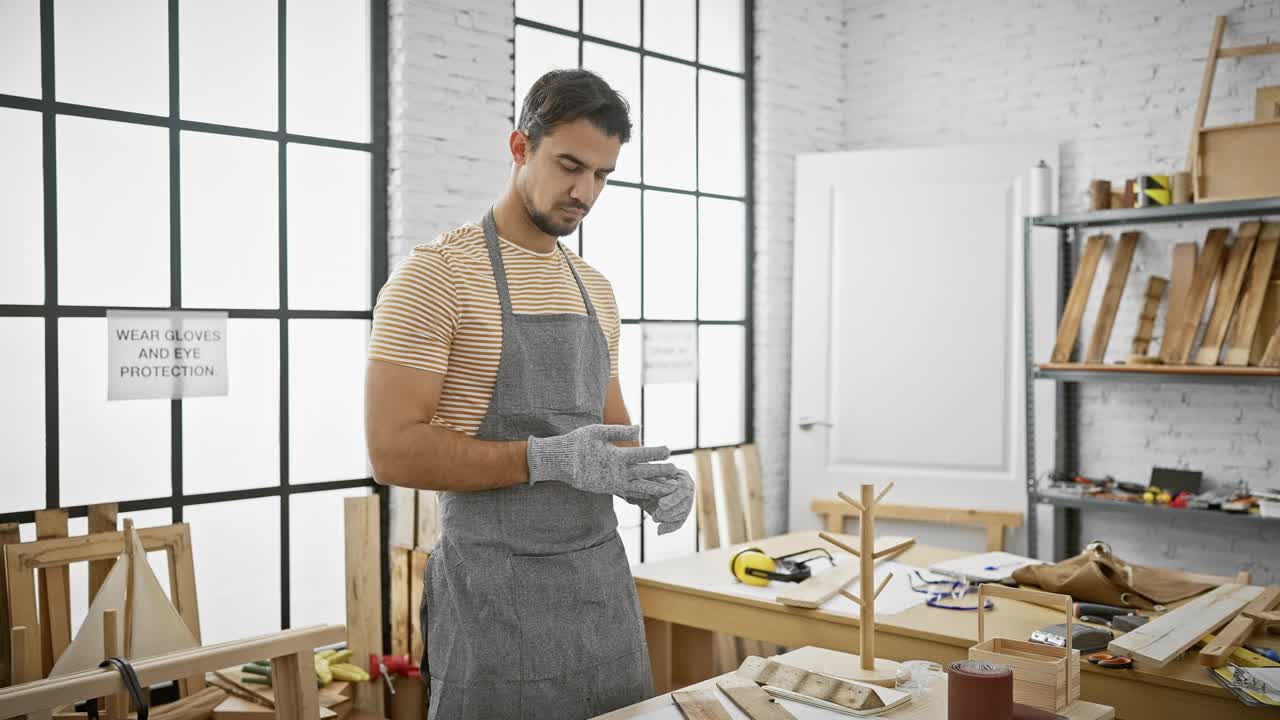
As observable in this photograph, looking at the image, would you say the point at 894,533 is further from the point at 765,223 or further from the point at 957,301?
the point at 765,223

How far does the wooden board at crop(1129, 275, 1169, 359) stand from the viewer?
4164mm

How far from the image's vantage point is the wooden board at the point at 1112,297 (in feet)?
13.7

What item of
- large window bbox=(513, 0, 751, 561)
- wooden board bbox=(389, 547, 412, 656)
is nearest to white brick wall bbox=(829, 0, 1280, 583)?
large window bbox=(513, 0, 751, 561)

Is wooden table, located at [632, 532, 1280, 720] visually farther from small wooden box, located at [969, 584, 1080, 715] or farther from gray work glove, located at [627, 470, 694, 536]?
gray work glove, located at [627, 470, 694, 536]

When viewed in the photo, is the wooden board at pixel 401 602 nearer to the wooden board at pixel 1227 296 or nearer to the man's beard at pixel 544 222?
the man's beard at pixel 544 222

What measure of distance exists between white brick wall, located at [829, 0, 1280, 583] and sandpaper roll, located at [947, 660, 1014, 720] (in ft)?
10.6

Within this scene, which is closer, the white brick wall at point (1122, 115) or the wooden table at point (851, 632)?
the wooden table at point (851, 632)

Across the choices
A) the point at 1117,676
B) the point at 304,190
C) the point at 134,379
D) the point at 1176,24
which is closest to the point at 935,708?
the point at 1117,676

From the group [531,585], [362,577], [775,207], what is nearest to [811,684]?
[531,585]

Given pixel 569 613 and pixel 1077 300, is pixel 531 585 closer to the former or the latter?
pixel 569 613

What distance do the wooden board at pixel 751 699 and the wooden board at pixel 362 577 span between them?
1591 millimetres

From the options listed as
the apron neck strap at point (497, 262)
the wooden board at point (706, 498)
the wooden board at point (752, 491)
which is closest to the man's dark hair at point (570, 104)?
the apron neck strap at point (497, 262)

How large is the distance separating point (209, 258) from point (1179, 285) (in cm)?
364

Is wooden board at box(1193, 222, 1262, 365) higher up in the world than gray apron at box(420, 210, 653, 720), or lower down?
higher up
